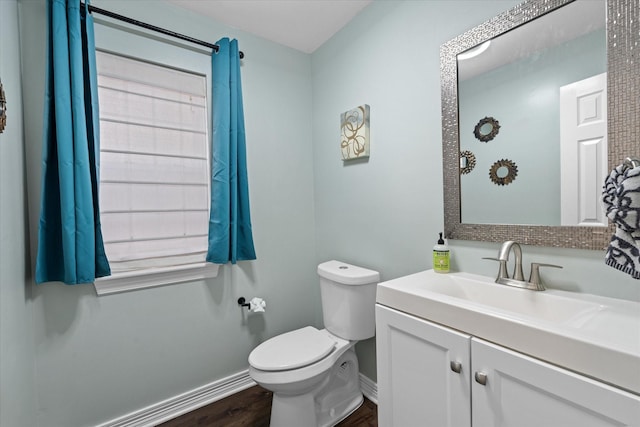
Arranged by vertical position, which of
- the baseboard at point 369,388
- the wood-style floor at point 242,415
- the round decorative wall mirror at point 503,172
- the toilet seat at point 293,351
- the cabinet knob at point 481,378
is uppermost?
the round decorative wall mirror at point 503,172

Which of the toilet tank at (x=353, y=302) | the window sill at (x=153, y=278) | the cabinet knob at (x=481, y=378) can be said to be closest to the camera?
the cabinet knob at (x=481, y=378)

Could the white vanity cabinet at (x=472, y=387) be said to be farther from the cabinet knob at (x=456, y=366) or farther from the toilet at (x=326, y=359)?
the toilet at (x=326, y=359)

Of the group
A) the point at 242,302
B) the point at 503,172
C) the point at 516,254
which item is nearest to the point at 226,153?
the point at 242,302

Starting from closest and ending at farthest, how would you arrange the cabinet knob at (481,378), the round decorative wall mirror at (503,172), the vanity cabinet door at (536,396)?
the vanity cabinet door at (536,396), the cabinet knob at (481,378), the round decorative wall mirror at (503,172)

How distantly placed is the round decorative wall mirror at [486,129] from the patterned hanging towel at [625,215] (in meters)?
0.51

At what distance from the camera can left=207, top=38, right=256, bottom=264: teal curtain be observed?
5.49 ft

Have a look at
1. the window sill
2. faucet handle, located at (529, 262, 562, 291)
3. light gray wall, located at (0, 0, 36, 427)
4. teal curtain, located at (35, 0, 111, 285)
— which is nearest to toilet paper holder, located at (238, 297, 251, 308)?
the window sill

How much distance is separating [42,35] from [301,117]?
4.67 ft

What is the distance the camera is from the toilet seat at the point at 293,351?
136 cm

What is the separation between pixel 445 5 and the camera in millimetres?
1267

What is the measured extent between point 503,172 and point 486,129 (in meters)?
0.19

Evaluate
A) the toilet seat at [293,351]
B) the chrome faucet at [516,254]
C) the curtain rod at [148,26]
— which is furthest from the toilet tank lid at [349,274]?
the curtain rod at [148,26]

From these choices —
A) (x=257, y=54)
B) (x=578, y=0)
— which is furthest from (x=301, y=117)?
(x=578, y=0)

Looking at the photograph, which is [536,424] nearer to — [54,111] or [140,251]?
[140,251]
